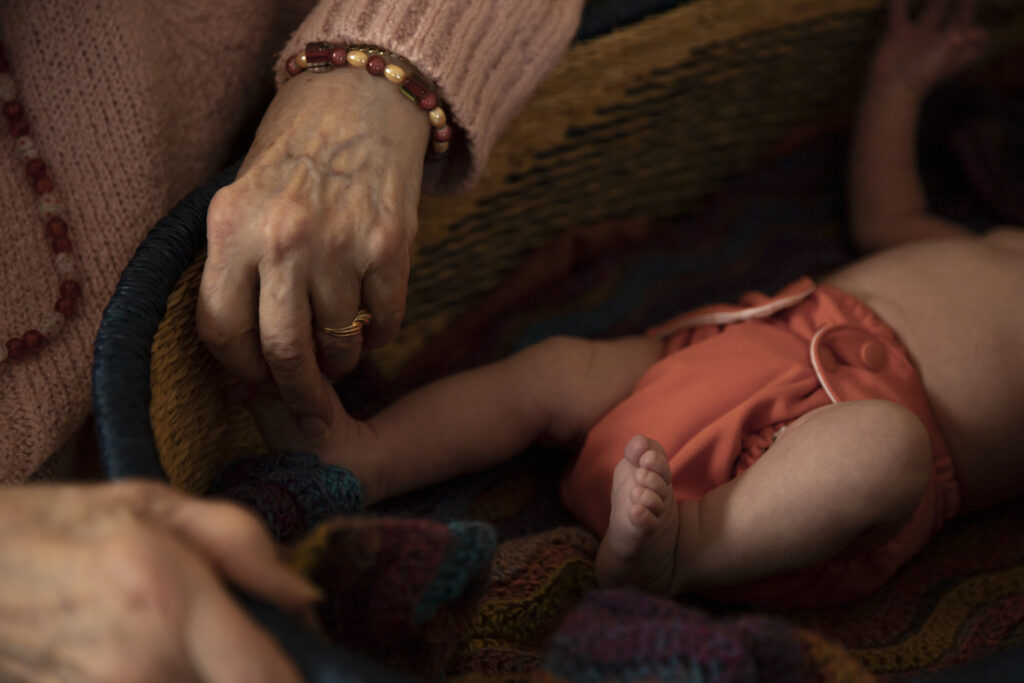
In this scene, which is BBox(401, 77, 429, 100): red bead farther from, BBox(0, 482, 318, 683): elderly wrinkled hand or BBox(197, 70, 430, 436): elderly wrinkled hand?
BBox(0, 482, 318, 683): elderly wrinkled hand

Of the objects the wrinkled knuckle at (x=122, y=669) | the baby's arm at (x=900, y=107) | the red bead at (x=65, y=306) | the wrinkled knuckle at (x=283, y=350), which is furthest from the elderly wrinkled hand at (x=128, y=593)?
the baby's arm at (x=900, y=107)

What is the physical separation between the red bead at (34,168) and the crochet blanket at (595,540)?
0.26 meters

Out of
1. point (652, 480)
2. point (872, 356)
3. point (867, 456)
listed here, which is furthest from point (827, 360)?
point (652, 480)

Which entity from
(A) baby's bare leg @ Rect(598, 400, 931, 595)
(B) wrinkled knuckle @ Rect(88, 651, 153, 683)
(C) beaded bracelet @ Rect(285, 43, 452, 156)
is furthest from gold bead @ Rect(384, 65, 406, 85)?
(B) wrinkled knuckle @ Rect(88, 651, 153, 683)

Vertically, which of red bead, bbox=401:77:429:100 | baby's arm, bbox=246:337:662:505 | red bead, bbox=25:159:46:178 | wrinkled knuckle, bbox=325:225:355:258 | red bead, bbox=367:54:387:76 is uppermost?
red bead, bbox=367:54:387:76

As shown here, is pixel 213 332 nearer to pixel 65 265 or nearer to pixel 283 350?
pixel 283 350

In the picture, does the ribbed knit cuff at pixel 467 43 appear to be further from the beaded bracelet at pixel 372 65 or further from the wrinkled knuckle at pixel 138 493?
the wrinkled knuckle at pixel 138 493

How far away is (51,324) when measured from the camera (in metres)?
0.60

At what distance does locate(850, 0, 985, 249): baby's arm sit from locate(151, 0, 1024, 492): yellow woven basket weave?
0.04 m

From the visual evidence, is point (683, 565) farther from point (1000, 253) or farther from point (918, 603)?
point (1000, 253)

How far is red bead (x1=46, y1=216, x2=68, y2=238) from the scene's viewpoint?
0.60 metres

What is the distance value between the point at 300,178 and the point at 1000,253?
78cm

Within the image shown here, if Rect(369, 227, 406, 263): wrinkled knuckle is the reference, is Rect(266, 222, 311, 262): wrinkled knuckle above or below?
above

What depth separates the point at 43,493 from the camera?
1.12ft
